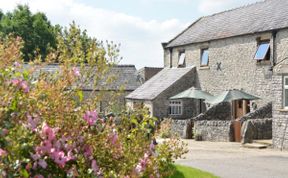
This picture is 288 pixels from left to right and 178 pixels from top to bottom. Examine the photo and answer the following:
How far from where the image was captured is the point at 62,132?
4.25 m

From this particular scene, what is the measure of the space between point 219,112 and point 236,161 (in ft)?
37.4

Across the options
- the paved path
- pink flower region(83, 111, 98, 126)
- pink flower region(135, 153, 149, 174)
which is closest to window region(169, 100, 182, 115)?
Result: the paved path

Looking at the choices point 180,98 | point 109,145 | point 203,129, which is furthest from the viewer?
point 180,98

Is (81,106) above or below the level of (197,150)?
above

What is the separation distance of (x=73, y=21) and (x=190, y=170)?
32.8 ft

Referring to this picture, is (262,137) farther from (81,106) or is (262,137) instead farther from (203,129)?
(81,106)

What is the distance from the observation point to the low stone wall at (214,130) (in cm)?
2494

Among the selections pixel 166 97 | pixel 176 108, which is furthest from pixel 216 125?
pixel 166 97

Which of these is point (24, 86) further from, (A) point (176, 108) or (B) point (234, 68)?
(A) point (176, 108)

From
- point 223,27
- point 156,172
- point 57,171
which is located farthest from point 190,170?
point 223,27

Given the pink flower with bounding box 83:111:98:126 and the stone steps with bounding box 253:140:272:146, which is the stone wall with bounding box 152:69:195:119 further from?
the pink flower with bounding box 83:111:98:126

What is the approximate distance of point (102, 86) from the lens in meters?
4.88

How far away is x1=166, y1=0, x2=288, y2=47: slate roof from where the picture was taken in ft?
88.6

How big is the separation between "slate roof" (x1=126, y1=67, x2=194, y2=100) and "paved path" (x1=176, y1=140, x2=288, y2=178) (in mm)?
9255
